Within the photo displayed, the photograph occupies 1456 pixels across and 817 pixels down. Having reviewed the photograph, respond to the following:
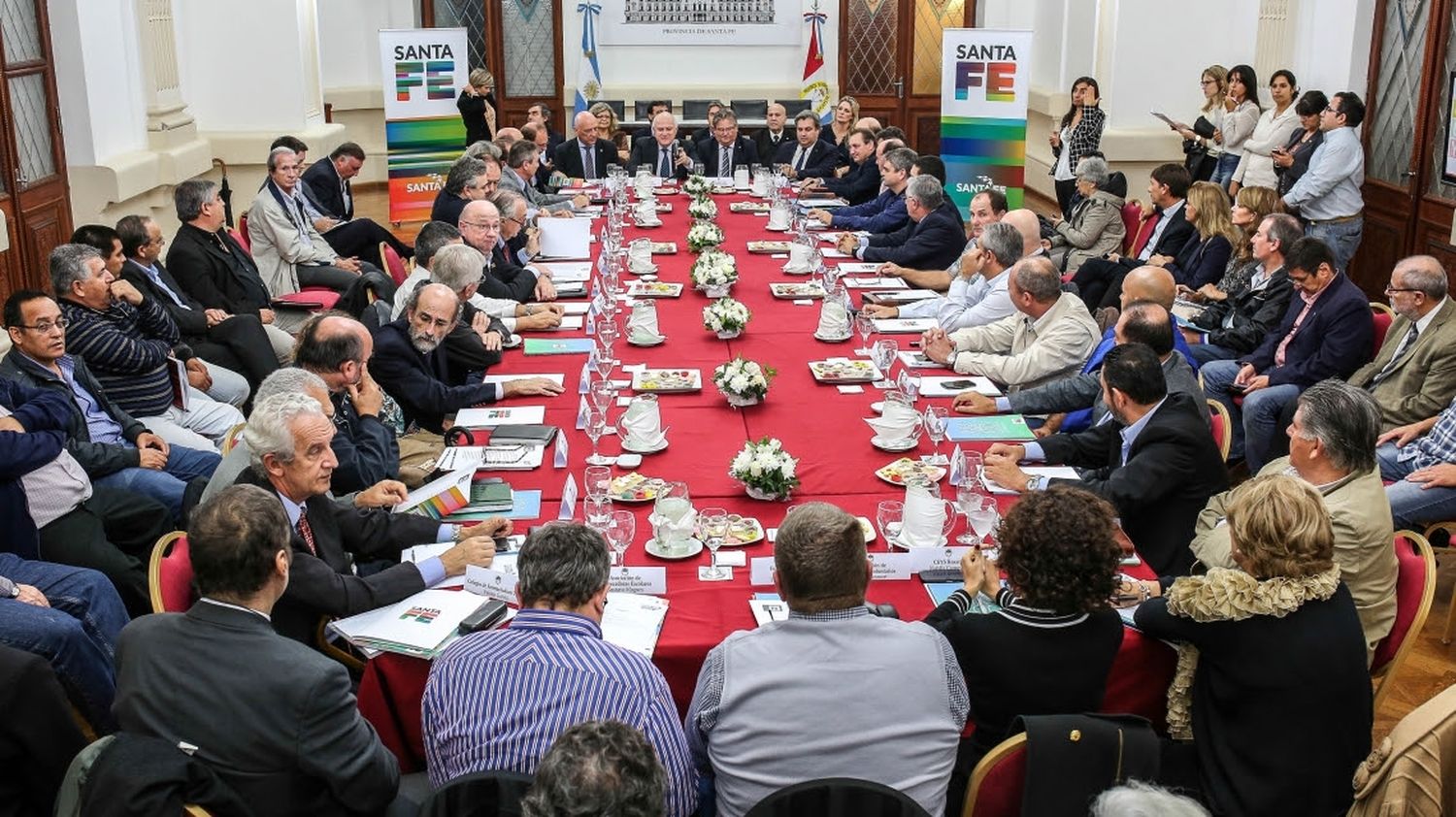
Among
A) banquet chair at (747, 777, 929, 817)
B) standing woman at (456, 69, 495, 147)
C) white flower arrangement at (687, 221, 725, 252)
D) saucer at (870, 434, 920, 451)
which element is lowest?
saucer at (870, 434, 920, 451)

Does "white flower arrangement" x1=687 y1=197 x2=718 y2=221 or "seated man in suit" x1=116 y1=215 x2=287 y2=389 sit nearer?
"seated man in suit" x1=116 y1=215 x2=287 y2=389

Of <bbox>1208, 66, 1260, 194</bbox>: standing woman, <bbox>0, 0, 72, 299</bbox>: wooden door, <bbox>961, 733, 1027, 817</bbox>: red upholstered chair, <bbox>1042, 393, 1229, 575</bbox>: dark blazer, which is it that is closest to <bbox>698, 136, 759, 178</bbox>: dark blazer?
<bbox>1208, 66, 1260, 194</bbox>: standing woman

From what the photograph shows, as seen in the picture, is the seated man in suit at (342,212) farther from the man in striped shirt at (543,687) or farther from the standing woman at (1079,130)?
the man in striped shirt at (543,687)

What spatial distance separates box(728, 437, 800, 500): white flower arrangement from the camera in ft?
13.1

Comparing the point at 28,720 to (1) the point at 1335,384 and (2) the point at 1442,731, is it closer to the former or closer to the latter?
(2) the point at 1442,731

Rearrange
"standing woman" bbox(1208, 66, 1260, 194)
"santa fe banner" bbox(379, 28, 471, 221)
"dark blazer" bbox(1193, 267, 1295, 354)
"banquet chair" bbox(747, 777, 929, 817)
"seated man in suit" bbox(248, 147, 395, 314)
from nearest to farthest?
1. "banquet chair" bbox(747, 777, 929, 817)
2. "dark blazer" bbox(1193, 267, 1295, 354)
3. "seated man in suit" bbox(248, 147, 395, 314)
4. "standing woman" bbox(1208, 66, 1260, 194)
5. "santa fe banner" bbox(379, 28, 471, 221)

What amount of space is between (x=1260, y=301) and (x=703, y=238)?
301 centimetres

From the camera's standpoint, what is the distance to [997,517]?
150 inches

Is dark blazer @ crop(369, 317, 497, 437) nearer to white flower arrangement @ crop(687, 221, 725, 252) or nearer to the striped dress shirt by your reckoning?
the striped dress shirt

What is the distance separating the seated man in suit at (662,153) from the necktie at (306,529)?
829cm

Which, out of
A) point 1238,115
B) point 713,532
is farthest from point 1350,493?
point 1238,115

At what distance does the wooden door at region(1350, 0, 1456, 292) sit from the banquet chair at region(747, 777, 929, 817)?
24.1 ft

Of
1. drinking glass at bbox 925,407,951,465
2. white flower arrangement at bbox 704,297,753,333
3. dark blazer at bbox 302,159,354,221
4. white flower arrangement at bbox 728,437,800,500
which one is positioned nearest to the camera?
white flower arrangement at bbox 728,437,800,500

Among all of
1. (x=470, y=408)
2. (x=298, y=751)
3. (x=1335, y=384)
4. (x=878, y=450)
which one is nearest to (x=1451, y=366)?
(x=1335, y=384)
